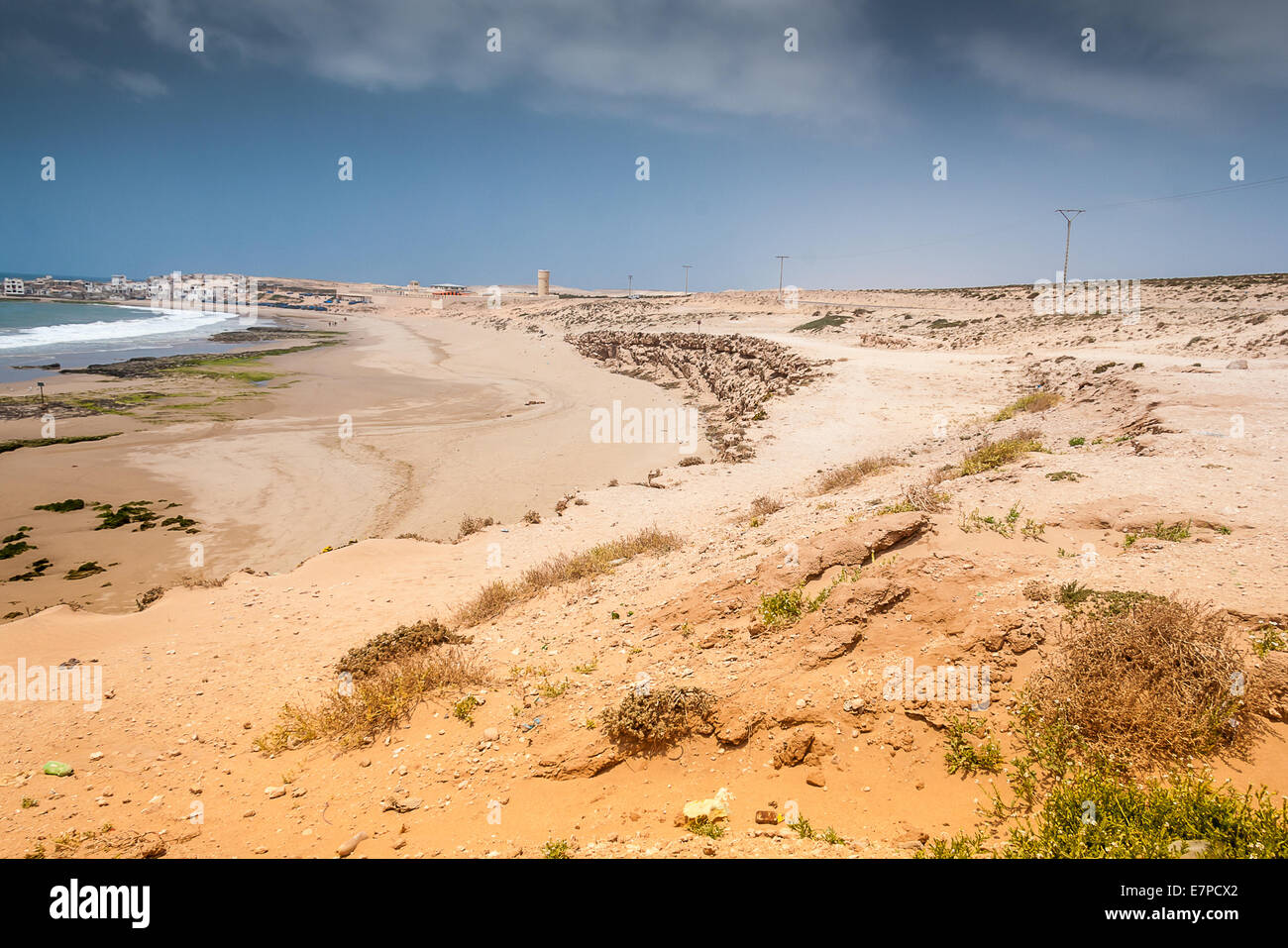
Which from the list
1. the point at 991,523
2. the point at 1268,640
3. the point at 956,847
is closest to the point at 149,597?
the point at 956,847

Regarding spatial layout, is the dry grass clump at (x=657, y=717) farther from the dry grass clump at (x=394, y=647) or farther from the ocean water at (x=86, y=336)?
the ocean water at (x=86, y=336)

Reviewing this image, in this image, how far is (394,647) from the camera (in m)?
6.71

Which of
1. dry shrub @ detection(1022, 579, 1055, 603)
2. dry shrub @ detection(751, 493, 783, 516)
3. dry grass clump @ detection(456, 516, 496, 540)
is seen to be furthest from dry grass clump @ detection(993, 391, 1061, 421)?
dry grass clump @ detection(456, 516, 496, 540)

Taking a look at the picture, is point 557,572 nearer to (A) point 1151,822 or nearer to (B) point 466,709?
(B) point 466,709

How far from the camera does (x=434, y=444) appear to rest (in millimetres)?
21406

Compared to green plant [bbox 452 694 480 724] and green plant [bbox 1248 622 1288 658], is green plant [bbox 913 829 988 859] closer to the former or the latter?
green plant [bbox 1248 622 1288 658]

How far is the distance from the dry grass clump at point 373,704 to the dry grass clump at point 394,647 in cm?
14

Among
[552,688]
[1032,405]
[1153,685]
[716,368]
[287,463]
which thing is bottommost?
[552,688]

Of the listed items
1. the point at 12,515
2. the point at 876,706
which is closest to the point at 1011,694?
the point at 876,706

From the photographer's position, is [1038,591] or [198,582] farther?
[198,582]

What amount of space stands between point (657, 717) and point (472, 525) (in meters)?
9.49

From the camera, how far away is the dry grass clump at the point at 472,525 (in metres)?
13.0
